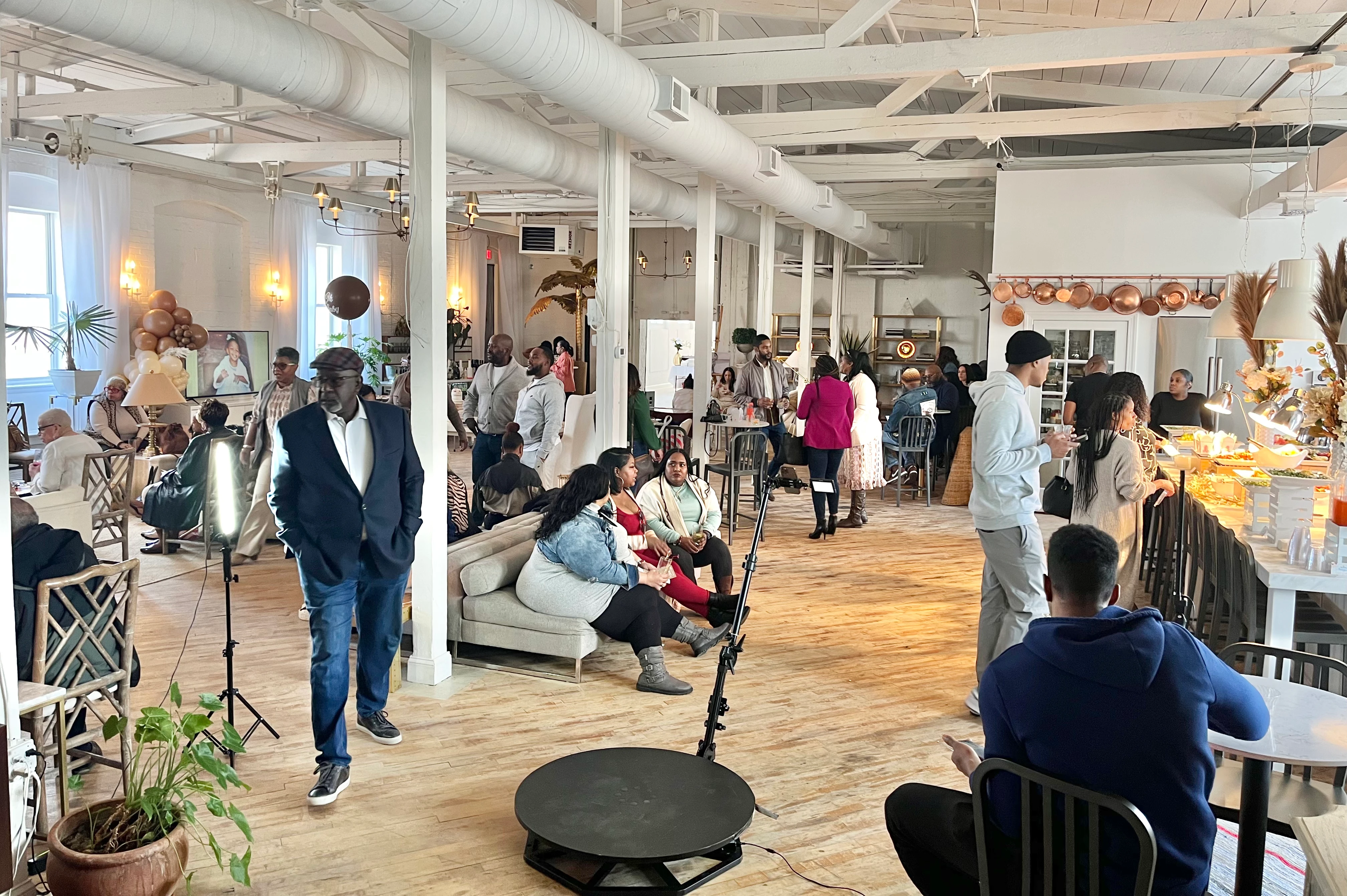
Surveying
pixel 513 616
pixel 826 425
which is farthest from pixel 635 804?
pixel 826 425

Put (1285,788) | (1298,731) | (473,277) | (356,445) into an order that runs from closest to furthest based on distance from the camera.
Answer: (1298,731), (1285,788), (356,445), (473,277)

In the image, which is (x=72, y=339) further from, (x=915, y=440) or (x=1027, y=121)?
(x=1027, y=121)

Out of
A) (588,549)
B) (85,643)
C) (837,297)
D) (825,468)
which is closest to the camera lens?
(85,643)

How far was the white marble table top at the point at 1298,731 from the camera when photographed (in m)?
2.50

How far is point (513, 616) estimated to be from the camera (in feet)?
17.2

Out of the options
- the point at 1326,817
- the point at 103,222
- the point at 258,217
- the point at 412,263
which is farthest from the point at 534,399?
the point at 258,217

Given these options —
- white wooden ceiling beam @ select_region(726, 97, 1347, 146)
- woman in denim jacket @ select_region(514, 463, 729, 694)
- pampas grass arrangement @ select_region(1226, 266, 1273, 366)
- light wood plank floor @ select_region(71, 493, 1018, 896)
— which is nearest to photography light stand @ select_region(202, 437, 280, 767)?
light wood plank floor @ select_region(71, 493, 1018, 896)

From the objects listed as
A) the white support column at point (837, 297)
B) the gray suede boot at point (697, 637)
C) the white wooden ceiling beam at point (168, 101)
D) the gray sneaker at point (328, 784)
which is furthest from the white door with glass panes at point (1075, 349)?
the gray sneaker at point (328, 784)

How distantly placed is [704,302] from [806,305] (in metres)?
4.78

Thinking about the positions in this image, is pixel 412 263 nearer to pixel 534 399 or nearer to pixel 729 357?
pixel 534 399

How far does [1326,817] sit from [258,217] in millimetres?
14172

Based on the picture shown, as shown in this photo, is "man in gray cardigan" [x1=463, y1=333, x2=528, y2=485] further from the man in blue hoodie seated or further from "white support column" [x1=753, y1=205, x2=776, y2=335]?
the man in blue hoodie seated

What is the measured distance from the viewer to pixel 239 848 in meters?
3.50

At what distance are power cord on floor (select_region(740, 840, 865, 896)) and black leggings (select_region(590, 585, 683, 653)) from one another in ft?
5.19
